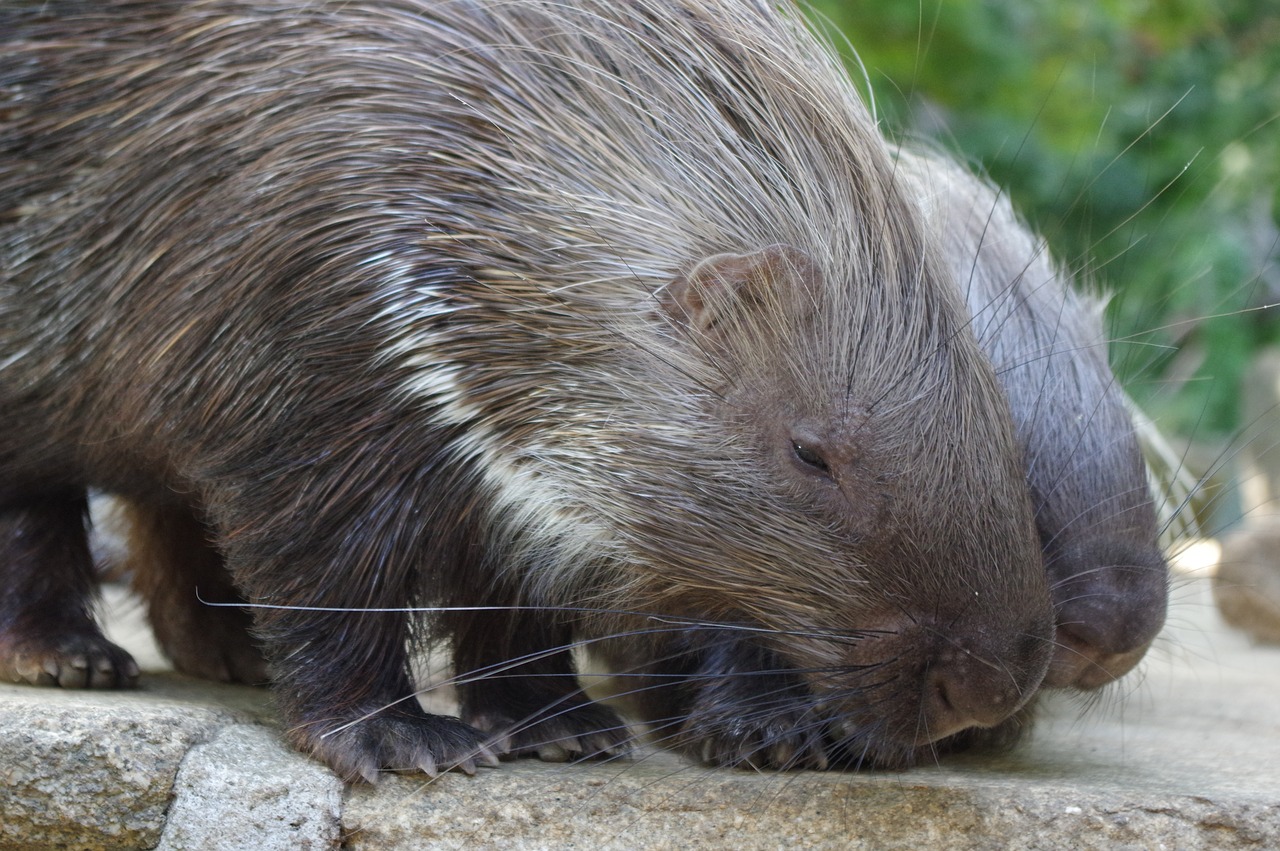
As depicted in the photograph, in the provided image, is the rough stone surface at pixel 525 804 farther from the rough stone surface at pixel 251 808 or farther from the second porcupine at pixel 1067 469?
the second porcupine at pixel 1067 469

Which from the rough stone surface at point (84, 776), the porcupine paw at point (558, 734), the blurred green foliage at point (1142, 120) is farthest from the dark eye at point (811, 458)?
the blurred green foliage at point (1142, 120)

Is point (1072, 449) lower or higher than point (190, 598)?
higher

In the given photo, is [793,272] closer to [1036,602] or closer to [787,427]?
[787,427]

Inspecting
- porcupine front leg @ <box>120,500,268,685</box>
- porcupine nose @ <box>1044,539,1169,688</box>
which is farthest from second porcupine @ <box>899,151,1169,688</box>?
porcupine front leg @ <box>120,500,268,685</box>

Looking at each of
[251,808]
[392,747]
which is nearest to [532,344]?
[392,747]

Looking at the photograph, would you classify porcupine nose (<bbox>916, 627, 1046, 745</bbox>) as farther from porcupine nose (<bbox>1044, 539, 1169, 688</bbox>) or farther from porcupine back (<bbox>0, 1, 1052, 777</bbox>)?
porcupine nose (<bbox>1044, 539, 1169, 688</bbox>)

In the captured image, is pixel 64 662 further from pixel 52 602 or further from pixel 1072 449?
pixel 1072 449

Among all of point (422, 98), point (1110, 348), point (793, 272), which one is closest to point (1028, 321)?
point (1110, 348)
